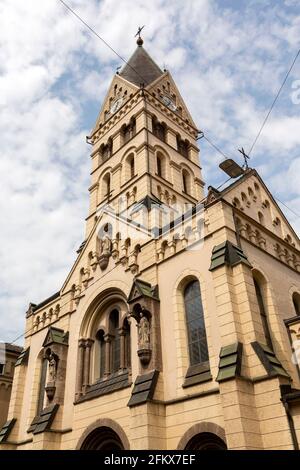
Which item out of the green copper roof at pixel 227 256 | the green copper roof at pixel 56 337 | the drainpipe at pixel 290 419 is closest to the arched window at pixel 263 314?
the green copper roof at pixel 227 256

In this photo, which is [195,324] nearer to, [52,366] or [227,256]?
[227,256]

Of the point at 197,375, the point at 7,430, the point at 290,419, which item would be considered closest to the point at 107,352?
the point at 197,375

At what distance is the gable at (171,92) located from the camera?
3550 cm

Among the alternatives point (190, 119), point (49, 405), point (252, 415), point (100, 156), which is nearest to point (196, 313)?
point (252, 415)

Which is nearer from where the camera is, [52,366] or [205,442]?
[205,442]

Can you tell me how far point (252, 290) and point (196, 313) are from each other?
255 centimetres

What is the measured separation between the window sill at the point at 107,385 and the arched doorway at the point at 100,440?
133 centimetres

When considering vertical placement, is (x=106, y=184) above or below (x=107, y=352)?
above

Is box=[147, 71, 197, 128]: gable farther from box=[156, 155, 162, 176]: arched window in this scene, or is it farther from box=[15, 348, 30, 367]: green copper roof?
box=[15, 348, 30, 367]: green copper roof

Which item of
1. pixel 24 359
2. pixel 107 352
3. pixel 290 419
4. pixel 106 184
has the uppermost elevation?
pixel 106 184

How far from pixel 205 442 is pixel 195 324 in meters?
3.91

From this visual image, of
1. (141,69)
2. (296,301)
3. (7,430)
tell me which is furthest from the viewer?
(141,69)

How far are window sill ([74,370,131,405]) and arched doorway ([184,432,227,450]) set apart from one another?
3539 mm

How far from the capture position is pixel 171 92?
1480 inches
